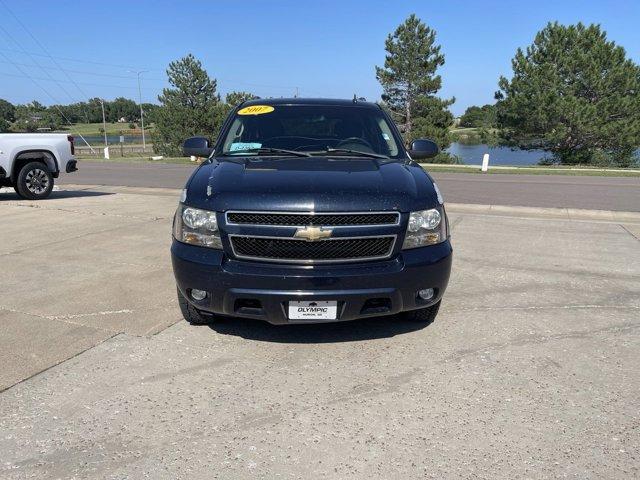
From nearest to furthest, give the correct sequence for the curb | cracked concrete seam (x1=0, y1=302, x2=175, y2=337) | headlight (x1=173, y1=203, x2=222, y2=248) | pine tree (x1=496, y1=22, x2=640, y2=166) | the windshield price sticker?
headlight (x1=173, y1=203, x2=222, y2=248) < cracked concrete seam (x1=0, y1=302, x2=175, y2=337) < the windshield price sticker < the curb < pine tree (x1=496, y1=22, x2=640, y2=166)

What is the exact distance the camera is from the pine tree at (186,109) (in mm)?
54281

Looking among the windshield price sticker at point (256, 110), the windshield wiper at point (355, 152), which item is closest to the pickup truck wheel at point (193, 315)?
the windshield wiper at point (355, 152)

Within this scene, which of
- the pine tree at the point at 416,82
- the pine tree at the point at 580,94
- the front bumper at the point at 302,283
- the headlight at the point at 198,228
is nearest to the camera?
the front bumper at the point at 302,283

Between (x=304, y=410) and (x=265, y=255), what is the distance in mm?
1020

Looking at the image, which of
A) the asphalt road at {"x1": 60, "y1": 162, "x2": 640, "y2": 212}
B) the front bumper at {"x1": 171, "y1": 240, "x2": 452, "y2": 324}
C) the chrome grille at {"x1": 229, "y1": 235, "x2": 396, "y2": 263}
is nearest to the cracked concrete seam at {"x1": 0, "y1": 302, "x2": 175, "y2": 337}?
the front bumper at {"x1": 171, "y1": 240, "x2": 452, "y2": 324}

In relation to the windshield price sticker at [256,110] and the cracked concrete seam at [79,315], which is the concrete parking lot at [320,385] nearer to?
the cracked concrete seam at [79,315]

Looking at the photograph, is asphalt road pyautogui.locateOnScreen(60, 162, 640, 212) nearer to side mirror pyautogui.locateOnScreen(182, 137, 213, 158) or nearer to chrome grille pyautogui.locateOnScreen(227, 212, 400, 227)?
side mirror pyautogui.locateOnScreen(182, 137, 213, 158)

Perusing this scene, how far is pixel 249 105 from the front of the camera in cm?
532

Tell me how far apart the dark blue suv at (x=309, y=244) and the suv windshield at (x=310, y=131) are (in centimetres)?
84

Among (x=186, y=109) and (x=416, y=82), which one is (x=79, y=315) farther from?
(x=186, y=109)

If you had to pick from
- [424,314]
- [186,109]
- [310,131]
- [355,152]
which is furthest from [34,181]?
[186,109]

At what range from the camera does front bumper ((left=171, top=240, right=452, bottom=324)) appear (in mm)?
3381

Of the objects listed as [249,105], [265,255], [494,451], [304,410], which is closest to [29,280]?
[249,105]

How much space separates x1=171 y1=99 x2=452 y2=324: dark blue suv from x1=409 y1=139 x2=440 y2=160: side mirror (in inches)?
50.9
